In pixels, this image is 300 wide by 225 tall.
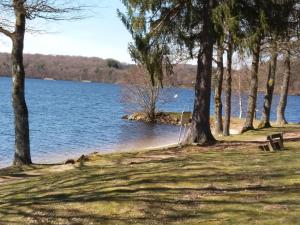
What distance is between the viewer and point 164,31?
1691 centimetres

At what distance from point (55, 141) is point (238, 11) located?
18687 mm

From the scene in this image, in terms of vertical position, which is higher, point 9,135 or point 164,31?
point 164,31

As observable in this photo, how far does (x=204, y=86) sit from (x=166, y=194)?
8.86 meters

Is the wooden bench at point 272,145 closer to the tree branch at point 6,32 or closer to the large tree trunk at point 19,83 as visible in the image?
the large tree trunk at point 19,83

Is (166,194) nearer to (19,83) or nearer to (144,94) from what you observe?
(19,83)

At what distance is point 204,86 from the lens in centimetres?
1650

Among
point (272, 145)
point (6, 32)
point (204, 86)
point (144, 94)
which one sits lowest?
point (272, 145)

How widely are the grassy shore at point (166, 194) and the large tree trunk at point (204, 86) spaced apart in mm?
4312

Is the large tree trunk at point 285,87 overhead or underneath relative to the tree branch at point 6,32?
underneath

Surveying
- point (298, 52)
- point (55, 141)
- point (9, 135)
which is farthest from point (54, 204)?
point (9, 135)

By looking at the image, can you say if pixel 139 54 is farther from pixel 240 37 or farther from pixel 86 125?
pixel 86 125

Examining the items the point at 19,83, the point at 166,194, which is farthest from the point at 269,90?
the point at 166,194

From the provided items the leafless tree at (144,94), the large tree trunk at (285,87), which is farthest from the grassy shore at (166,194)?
the leafless tree at (144,94)

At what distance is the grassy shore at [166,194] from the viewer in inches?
269
